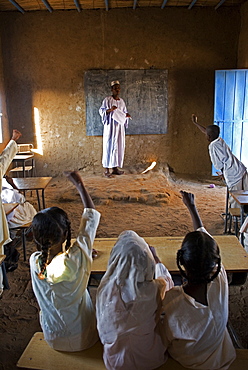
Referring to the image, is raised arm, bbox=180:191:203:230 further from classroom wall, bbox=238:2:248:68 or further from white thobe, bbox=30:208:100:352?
classroom wall, bbox=238:2:248:68

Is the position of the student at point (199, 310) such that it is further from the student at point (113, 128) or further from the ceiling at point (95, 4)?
the ceiling at point (95, 4)

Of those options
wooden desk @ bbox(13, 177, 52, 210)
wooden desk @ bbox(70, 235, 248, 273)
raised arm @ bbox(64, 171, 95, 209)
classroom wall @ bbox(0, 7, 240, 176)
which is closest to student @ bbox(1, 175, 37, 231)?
wooden desk @ bbox(13, 177, 52, 210)

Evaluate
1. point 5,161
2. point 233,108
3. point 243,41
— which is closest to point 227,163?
point 5,161

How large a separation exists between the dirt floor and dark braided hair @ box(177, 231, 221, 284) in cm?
132

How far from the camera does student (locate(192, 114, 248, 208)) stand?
171 inches

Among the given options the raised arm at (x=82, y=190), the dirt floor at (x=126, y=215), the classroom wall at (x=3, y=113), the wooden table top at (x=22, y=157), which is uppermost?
the classroom wall at (x=3, y=113)

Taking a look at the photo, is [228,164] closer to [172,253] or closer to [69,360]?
[172,253]

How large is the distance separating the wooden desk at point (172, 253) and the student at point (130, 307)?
1.64 feet

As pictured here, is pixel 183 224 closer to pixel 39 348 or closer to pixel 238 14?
pixel 39 348

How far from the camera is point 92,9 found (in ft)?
24.4

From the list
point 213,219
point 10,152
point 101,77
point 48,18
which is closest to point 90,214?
point 10,152

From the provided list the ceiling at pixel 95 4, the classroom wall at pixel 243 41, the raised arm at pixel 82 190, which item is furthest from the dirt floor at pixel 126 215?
the ceiling at pixel 95 4

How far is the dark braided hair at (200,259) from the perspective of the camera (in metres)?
1.45

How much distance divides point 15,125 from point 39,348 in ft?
22.7
